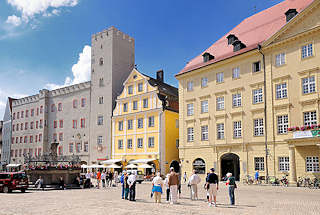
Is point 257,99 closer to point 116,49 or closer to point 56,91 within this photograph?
point 116,49

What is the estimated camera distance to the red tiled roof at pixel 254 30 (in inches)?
1337

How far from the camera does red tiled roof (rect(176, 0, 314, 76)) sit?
34.0 meters

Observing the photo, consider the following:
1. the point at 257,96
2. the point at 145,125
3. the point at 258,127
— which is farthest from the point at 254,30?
the point at 145,125

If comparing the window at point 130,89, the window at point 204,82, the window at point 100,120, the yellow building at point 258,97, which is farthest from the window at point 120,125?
the window at point 204,82

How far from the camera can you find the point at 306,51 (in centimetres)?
2975

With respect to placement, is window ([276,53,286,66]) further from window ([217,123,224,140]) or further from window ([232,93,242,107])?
window ([217,123,224,140])

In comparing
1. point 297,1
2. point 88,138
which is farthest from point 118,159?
point 297,1

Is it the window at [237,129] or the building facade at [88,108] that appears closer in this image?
the window at [237,129]

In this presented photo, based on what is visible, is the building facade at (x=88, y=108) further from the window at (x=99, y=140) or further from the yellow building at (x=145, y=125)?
the yellow building at (x=145, y=125)

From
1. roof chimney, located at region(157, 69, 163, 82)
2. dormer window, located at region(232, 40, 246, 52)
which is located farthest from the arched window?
roof chimney, located at region(157, 69, 163, 82)

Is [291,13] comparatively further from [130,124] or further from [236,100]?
[130,124]

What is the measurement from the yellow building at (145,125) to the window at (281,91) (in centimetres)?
1611

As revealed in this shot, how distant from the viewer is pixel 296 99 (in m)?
29.6

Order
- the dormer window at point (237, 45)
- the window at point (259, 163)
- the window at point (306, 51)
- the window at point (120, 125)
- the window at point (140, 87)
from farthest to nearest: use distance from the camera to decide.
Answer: the window at point (120, 125) < the window at point (140, 87) < the dormer window at point (237, 45) < the window at point (259, 163) < the window at point (306, 51)
